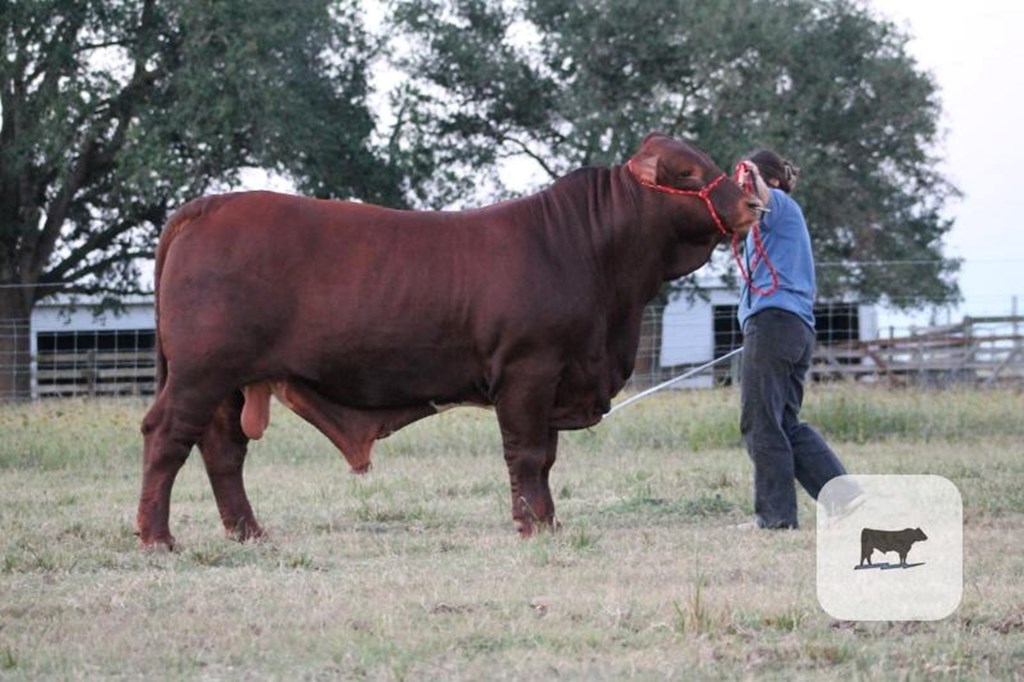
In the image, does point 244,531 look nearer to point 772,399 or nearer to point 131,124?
point 772,399

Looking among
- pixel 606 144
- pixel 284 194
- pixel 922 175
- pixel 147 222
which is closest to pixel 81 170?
pixel 147 222

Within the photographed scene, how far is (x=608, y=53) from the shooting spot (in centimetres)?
3366

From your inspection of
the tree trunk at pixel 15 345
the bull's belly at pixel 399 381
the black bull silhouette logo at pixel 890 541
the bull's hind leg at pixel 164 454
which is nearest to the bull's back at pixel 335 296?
the bull's belly at pixel 399 381

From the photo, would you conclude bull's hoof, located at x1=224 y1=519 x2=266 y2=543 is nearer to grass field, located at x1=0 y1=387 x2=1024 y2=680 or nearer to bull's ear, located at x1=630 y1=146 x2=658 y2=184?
grass field, located at x1=0 y1=387 x2=1024 y2=680

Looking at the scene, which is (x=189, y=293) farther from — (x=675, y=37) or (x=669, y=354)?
(x=675, y=37)

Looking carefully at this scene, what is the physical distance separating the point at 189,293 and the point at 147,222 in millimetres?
22525

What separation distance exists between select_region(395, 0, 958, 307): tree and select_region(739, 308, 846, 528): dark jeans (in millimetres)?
22822

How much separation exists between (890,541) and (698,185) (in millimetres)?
2700

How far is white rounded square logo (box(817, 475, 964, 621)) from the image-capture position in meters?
A: 5.42

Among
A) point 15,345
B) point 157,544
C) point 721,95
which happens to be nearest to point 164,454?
point 157,544

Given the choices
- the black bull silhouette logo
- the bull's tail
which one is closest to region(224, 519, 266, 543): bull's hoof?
the bull's tail

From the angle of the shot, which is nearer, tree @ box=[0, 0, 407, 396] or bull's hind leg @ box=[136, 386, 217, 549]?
bull's hind leg @ box=[136, 386, 217, 549]

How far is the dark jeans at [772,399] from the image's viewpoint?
26.9ft

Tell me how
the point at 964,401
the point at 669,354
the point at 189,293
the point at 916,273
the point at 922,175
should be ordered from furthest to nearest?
the point at 922,175, the point at 916,273, the point at 669,354, the point at 964,401, the point at 189,293
